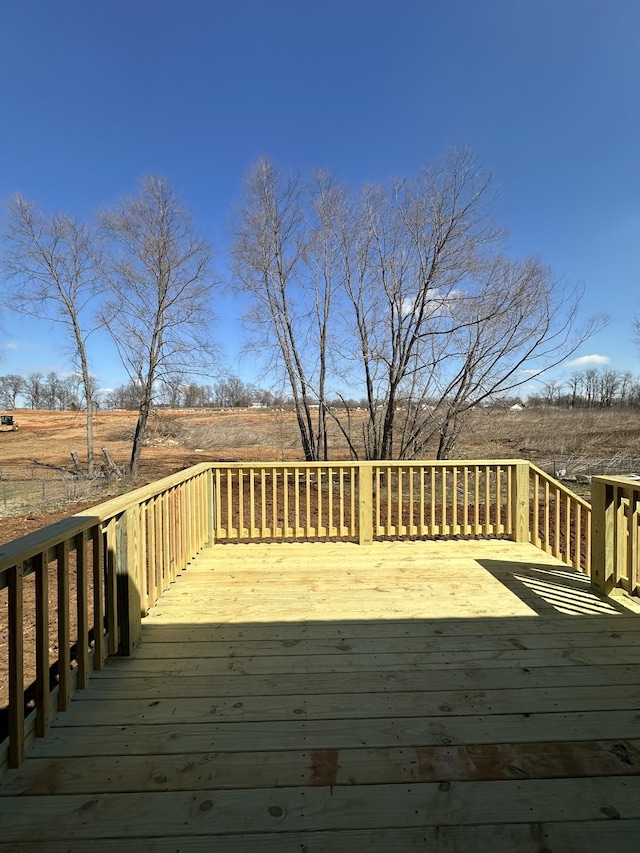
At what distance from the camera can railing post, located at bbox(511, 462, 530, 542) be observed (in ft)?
13.9

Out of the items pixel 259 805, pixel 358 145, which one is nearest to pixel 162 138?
pixel 358 145

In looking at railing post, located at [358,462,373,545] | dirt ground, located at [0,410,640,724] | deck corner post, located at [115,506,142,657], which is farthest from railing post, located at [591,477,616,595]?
dirt ground, located at [0,410,640,724]

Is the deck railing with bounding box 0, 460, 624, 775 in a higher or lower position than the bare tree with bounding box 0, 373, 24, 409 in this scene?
lower

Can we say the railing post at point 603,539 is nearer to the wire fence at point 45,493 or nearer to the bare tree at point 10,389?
the wire fence at point 45,493

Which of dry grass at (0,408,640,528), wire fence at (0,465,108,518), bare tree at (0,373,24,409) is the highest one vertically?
bare tree at (0,373,24,409)

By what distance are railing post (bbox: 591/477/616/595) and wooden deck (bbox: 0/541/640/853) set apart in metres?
0.19

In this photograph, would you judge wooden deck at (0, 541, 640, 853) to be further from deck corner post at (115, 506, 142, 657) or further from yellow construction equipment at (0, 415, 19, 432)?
yellow construction equipment at (0, 415, 19, 432)

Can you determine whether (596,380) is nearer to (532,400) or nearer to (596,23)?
(532,400)

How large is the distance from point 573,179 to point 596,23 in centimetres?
288

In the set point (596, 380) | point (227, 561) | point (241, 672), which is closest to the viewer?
point (241, 672)

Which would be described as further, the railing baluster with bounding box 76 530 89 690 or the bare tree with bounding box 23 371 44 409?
the bare tree with bounding box 23 371 44 409

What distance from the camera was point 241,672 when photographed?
1.96 metres

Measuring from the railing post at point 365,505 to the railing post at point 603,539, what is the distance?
6.49 feet

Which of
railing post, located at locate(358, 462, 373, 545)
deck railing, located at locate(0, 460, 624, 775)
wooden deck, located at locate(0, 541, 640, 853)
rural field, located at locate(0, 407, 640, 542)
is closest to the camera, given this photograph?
wooden deck, located at locate(0, 541, 640, 853)
